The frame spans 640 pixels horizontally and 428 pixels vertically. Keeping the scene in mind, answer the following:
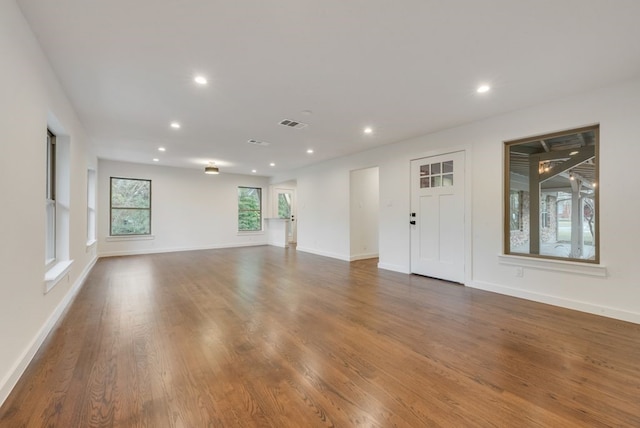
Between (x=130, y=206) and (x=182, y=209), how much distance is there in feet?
4.32

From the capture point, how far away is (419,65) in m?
2.64

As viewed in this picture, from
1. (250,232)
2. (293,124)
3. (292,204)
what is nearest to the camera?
(293,124)

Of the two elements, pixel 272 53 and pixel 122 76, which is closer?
pixel 272 53

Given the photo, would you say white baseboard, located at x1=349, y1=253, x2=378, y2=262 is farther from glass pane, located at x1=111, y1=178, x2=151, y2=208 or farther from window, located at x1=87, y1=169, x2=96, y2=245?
glass pane, located at x1=111, y1=178, x2=151, y2=208

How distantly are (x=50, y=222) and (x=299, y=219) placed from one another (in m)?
5.70

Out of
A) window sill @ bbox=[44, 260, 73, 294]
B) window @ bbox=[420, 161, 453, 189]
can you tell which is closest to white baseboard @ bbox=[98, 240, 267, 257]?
window sill @ bbox=[44, 260, 73, 294]

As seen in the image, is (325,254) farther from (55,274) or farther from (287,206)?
(55,274)

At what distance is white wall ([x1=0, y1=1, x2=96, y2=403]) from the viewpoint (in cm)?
173

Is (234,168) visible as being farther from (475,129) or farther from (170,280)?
(475,129)

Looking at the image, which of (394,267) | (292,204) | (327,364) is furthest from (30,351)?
(292,204)

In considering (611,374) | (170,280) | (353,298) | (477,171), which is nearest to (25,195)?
(170,280)

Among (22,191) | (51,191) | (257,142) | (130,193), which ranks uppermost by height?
(257,142)

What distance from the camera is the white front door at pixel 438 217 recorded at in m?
4.46

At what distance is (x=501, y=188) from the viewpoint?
12.9 ft
